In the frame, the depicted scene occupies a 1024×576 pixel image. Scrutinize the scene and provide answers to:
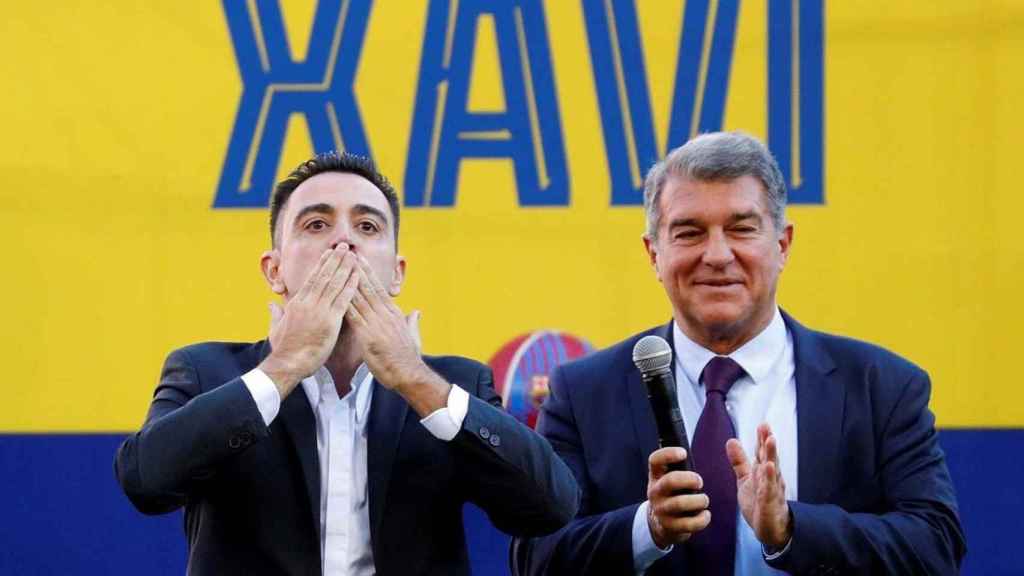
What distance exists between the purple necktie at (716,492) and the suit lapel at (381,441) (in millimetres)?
554

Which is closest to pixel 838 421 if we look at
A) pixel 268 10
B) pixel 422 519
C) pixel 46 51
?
pixel 422 519

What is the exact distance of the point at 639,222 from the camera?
3463mm

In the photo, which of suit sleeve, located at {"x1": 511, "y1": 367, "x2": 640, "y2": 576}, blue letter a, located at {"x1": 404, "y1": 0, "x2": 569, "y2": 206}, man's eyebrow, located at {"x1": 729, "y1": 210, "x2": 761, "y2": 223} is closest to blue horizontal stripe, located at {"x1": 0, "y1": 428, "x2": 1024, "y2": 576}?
suit sleeve, located at {"x1": 511, "y1": 367, "x2": 640, "y2": 576}

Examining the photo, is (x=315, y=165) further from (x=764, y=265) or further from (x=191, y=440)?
(x=764, y=265)

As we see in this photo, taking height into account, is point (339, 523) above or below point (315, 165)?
below

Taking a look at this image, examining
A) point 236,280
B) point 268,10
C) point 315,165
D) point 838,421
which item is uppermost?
point 268,10

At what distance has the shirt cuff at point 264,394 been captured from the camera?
2420 mm

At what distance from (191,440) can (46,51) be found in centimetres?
160

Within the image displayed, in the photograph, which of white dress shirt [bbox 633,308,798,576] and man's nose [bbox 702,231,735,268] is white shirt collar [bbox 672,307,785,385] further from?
man's nose [bbox 702,231,735,268]

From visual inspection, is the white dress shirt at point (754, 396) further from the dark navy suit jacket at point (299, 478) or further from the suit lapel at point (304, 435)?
the suit lapel at point (304, 435)

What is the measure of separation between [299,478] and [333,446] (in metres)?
0.09

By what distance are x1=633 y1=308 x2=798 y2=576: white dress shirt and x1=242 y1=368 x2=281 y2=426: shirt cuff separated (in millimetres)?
732

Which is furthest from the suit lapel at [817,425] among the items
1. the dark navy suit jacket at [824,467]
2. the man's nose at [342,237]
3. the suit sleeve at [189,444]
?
the suit sleeve at [189,444]

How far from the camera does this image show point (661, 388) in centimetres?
232
